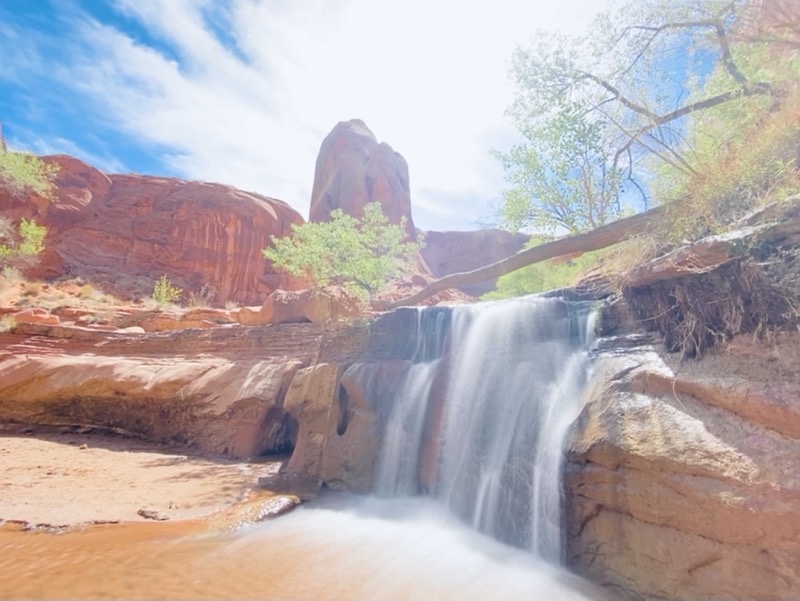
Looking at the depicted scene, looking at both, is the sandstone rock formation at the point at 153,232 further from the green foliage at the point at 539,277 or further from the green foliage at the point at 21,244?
the green foliage at the point at 539,277

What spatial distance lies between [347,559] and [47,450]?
858 centimetres

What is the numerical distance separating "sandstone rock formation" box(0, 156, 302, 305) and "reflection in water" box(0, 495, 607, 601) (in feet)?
77.0

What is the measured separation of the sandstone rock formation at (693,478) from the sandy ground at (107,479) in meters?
5.34

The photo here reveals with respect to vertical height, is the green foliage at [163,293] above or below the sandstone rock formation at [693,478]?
above

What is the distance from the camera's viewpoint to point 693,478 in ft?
10.5

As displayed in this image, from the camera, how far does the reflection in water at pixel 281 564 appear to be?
11.7 feet

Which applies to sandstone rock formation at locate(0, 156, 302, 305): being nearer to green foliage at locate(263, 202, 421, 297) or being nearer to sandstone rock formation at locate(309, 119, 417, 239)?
sandstone rock formation at locate(309, 119, 417, 239)

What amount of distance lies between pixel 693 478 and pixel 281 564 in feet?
13.2

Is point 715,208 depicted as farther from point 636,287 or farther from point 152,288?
point 152,288

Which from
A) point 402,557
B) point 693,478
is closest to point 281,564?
point 402,557

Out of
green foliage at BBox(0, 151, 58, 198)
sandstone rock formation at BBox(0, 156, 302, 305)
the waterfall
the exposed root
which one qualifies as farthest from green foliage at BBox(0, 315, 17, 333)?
the exposed root

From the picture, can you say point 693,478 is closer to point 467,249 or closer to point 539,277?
point 539,277

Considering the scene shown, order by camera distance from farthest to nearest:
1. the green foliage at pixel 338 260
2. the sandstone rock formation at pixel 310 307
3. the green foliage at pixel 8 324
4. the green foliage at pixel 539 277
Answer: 1. the green foliage at pixel 539 277
2. the green foliage at pixel 338 260
3. the green foliage at pixel 8 324
4. the sandstone rock formation at pixel 310 307

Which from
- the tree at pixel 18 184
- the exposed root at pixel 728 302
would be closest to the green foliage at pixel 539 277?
the exposed root at pixel 728 302
